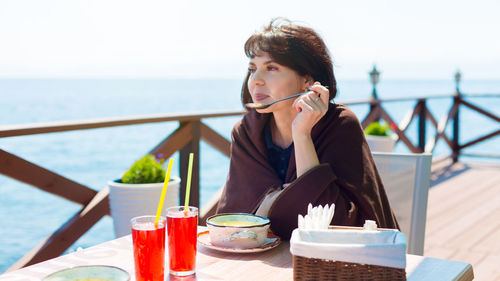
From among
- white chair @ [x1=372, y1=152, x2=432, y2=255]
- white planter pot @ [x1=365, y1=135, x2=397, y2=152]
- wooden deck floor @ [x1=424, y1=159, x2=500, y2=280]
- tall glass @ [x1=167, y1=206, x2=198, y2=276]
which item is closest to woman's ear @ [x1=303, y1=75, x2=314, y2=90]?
white chair @ [x1=372, y1=152, x2=432, y2=255]

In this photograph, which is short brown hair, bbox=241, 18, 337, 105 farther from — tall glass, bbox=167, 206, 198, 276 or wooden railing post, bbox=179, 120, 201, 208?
wooden railing post, bbox=179, 120, 201, 208

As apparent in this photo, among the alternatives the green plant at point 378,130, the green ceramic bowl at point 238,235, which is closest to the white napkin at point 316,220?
the green ceramic bowl at point 238,235

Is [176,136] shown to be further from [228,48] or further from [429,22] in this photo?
[228,48]

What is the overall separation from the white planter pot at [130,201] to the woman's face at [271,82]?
130cm

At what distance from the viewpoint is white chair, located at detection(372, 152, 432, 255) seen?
1827 mm

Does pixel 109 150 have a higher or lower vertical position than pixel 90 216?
lower

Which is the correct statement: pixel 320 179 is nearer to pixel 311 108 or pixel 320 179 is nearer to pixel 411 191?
pixel 311 108

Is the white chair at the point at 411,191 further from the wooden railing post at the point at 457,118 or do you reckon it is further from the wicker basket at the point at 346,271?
the wooden railing post at the point at 457,118

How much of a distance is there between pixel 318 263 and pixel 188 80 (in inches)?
2536

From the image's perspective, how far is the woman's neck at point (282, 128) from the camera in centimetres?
175

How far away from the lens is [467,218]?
13.8 feet

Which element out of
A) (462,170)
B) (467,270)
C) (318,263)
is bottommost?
(462,170)

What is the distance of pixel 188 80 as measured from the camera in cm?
6431

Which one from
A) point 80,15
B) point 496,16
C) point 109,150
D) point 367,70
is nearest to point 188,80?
point 80,15
